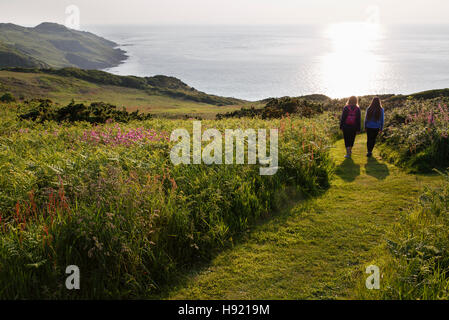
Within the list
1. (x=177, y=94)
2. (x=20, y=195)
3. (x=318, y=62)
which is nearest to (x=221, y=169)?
(x=20, y=195)

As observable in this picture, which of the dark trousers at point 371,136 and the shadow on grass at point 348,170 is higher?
the dark trousers at point 371,136

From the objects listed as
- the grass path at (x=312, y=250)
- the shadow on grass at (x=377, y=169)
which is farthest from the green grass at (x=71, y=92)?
the grass path at (x=312, y=250)

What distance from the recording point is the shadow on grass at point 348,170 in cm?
936

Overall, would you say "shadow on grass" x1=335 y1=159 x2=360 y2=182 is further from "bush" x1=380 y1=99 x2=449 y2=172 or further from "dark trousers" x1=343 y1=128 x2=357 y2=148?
"bush" x1=380 y1=99 x2=449 y2=172

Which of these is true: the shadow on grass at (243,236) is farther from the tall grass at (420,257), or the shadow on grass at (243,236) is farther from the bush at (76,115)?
the bush at (76,115)

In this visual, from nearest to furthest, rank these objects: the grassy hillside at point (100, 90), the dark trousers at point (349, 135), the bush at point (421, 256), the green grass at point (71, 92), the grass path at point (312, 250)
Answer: the bush at point (421, 256), the grass path at point (312, 250), the dark trousers at point (349, 135), the green grass at point (71, 92), the grassy hillside at point (100, 90)

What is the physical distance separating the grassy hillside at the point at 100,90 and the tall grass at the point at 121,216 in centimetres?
4434

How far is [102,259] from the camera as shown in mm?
4566

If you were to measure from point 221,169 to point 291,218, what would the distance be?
2.03m

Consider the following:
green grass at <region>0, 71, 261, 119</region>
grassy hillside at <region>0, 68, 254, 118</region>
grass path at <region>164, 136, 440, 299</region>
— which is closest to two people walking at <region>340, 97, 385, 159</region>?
grass path at <region>164, 136, 440, 299</region>

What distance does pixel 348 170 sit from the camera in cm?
1004

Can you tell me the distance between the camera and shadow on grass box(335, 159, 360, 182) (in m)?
9.36
